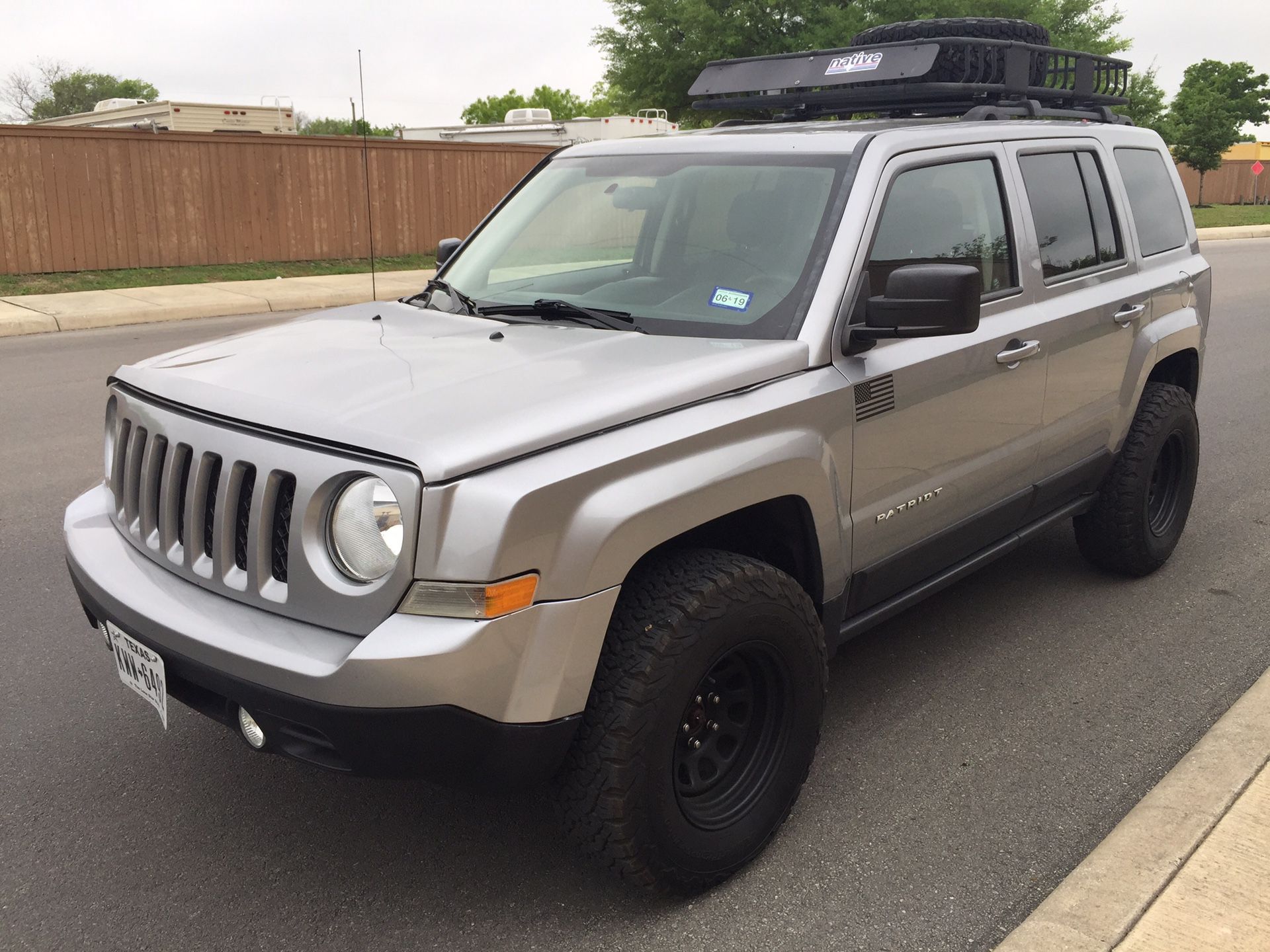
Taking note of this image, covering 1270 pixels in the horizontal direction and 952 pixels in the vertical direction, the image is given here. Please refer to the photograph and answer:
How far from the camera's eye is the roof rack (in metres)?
4.54

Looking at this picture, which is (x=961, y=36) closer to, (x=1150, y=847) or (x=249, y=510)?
(x=1150, y=847)

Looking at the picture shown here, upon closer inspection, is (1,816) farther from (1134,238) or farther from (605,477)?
(1134,238)

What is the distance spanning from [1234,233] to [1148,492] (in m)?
31.5

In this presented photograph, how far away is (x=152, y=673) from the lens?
112 inches

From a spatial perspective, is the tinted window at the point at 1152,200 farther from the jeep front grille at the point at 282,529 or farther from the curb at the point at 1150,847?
the jeep front grille at the point at 282,529

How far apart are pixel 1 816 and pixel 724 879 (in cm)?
198

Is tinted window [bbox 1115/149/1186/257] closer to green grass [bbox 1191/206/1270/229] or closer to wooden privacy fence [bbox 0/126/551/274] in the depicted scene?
wooden privacy fence [bbox 0/126/551/274]

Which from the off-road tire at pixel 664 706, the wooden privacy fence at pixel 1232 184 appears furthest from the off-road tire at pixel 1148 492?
the wooden privacy fence at pixel 1232 184

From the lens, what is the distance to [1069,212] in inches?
176

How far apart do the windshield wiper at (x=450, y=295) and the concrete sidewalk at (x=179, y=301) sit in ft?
32.6

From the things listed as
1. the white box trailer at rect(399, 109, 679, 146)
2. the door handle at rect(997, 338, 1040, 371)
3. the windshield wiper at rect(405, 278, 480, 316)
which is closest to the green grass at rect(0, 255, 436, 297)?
the white box trailer at rect(399, 109, 679, 146)

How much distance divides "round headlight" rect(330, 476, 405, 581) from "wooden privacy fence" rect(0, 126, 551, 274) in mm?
16760

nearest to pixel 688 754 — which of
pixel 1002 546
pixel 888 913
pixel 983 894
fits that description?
pixel 888 913

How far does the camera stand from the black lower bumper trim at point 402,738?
248 centimetres
